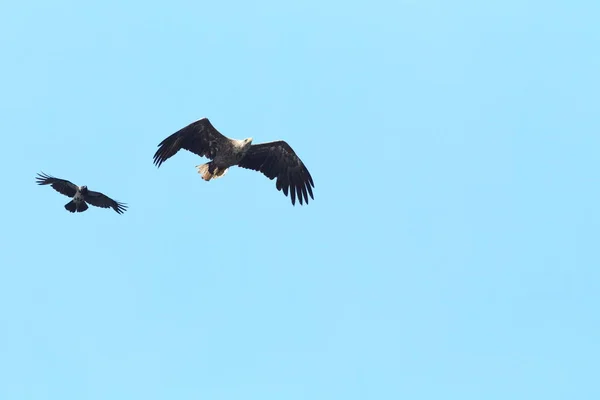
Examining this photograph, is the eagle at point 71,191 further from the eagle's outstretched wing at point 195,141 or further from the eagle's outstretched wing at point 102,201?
the eagle's outstretched wing at point 195,141

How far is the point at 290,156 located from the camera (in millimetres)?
26312

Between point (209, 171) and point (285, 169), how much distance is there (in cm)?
218

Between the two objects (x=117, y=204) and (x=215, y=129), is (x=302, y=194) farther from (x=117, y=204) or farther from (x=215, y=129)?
(x=117, y=204)

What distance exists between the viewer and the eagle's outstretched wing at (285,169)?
2633cm

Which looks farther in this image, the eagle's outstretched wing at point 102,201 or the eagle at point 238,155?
the eagle's outstretched wing at point 102,201

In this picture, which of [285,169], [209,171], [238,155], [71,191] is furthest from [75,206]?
[285,169]

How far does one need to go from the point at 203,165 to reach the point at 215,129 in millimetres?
1239

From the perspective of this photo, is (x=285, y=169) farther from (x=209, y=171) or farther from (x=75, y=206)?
→ (x=75, y=206)

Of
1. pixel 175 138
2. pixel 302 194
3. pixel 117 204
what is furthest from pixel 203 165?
pixel 117 204

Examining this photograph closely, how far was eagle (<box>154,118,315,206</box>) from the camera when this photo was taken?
2508 cm

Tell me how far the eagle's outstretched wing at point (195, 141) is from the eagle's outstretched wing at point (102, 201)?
4849 mm

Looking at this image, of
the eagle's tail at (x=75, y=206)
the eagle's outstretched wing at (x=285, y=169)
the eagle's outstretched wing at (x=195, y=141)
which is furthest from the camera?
the eagle's tail at (x=75, y=206)

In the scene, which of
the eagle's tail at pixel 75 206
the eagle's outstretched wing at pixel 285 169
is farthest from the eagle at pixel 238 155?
the eagle's tail at pixel 75 206

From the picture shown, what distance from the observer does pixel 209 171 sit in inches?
1012
